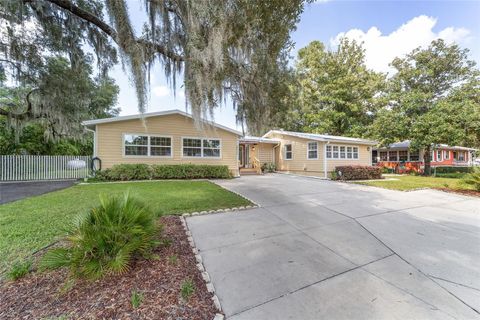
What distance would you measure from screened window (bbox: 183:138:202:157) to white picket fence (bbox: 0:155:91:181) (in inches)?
201

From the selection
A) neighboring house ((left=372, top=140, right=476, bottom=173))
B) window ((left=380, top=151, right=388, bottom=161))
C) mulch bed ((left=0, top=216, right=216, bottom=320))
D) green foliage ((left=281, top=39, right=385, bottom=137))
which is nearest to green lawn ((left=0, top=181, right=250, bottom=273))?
mulch bed ((left=0, top=216, right=216, bottom=320))

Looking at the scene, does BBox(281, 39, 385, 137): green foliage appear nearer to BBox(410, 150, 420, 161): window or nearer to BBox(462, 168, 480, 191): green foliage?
BBox(410, 150, 420, 161): window

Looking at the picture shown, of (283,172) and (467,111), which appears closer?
(467,111)

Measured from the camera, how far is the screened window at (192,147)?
40.0 ft

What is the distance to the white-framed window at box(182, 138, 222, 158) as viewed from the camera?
481 inches

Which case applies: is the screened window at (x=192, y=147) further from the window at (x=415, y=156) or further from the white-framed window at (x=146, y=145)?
the window at (x=415, y=156)

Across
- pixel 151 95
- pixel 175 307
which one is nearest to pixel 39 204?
pixel 151 95

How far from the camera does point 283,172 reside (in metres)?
16.4

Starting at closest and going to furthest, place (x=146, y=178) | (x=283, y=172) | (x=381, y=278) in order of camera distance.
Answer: (x=381, y=278), (x=146, y=178), (x=283, y=172)

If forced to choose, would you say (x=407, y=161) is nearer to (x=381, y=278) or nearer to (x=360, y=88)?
(x=360, y=88)

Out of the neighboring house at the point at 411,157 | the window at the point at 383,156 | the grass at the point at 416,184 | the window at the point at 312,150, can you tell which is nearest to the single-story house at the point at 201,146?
the window at the point at 312,150

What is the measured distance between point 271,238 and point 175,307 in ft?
6.51

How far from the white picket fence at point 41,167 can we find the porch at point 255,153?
9.92 metres

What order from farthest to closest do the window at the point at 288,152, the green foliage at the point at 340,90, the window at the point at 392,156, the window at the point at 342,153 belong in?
the window at the point at 392,156
the green foliage at the point at 340,90
the window at the point at 288,152
the window at the point at 342,153
